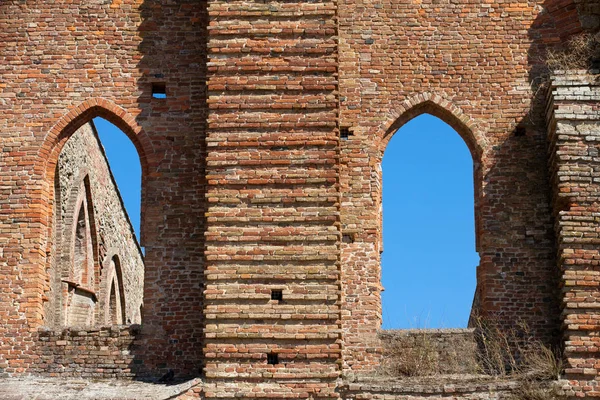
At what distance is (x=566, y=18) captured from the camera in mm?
18016

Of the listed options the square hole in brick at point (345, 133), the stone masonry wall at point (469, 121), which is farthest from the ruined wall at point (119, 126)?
the stone masonry wall at point (469, 121)

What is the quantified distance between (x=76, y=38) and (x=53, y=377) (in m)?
4.70

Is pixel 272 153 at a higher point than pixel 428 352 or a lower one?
higher

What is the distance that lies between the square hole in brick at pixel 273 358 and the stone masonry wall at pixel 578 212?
3.55 metres

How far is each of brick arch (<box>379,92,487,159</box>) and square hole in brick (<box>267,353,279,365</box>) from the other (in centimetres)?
334

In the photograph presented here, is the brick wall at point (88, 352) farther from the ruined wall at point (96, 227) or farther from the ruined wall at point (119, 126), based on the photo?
the ruined wall at point (96, 227)

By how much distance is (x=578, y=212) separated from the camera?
54.5ft

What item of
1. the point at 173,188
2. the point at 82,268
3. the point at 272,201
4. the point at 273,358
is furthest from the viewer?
the point at 82,268

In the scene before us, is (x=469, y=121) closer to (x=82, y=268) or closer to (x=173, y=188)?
(x=173, y=188)

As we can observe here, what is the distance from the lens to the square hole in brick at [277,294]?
53.6 ft

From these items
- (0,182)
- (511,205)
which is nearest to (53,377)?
(0,182)

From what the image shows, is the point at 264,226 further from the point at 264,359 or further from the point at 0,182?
the point at 0,182

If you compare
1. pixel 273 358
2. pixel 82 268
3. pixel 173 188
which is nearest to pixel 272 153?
pixel 173 188

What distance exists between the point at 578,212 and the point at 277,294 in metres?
3.94
